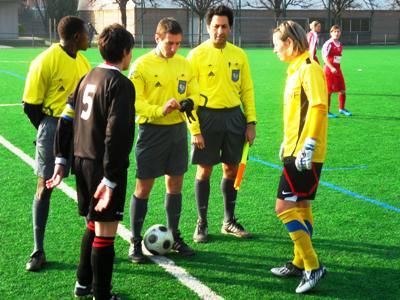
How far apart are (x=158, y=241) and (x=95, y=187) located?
1.35 m

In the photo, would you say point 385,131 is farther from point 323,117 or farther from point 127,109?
point 127,109

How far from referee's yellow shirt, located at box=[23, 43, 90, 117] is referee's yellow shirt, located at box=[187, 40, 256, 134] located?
1214 mm

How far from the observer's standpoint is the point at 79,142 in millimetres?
4051

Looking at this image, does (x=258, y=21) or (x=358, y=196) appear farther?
(x=258, y=21)

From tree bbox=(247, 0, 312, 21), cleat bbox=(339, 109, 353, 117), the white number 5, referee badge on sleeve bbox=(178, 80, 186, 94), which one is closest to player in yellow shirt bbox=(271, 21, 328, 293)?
referee badge on sleeve bbox=(178, 80, 186, 94)

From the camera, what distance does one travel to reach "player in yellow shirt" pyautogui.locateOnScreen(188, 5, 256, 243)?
5625 mm

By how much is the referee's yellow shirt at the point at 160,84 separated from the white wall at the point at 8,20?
52491 millimetres

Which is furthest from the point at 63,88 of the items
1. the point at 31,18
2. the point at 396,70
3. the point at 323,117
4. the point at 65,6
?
the point at 31,18

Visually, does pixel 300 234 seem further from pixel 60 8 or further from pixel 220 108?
pixel 60 8

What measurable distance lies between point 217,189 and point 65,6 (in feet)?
188

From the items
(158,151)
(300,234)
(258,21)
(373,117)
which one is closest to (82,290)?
(158,151)

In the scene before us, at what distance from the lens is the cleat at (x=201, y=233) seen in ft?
18.6

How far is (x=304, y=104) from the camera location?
440cm

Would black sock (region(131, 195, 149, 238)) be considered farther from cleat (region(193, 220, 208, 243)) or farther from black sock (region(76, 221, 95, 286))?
black sock (region(76, 221, 95, 286))
